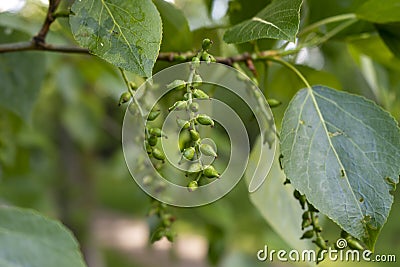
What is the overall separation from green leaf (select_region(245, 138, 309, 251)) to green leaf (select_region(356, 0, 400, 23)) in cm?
26

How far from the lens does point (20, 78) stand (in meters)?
1.12

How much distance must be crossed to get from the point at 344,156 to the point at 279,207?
0.88 ft

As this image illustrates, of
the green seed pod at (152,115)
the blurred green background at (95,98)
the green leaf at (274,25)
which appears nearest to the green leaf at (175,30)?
the blurred green background at (95,98)

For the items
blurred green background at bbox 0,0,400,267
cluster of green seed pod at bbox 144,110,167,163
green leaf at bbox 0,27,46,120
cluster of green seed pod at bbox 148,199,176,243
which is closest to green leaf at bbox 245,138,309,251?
blurred green background at bbox 0,0,400,267

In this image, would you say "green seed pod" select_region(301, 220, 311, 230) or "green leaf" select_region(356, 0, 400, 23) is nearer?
"green seed pod" select_region(301, 220, 311, 230)

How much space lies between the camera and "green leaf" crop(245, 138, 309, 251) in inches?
37.2

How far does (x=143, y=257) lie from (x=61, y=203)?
4.03 metres

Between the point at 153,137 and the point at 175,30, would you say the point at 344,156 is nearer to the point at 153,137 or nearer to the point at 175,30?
the point at 153,137

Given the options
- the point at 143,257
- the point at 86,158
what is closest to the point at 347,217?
the point at 86,158

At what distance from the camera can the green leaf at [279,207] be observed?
945 millimetres

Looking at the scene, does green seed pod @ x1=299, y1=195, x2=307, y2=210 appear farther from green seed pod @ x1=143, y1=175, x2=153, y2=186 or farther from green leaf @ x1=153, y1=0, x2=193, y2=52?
green leaf @ x1=153, y1=0, x2=193, y2=52

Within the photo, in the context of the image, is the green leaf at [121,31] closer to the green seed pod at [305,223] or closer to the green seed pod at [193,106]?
the green seed pod at [193,106]

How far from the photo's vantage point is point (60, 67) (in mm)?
1964

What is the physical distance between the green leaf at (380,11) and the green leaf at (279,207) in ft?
0.87
